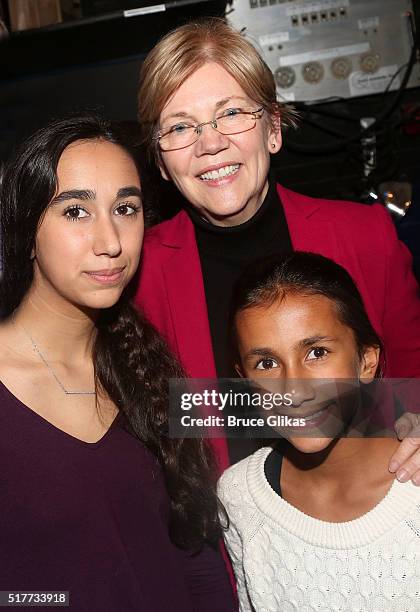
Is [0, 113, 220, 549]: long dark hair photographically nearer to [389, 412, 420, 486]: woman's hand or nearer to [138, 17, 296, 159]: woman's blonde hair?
[138, 17, 296, 159]: woman's blonde hair

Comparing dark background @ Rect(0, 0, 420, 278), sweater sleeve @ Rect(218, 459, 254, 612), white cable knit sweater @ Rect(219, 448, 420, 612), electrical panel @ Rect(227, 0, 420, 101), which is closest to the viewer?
white cable knit sweater @ Rect(219, 448, 420, 612)

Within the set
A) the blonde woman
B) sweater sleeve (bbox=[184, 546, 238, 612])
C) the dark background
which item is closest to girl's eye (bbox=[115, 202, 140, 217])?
the blonde woman

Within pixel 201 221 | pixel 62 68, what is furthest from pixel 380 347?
pixel 62 68

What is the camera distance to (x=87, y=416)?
0.93 meters

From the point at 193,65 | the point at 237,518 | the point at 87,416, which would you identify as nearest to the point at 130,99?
the point at 193,65

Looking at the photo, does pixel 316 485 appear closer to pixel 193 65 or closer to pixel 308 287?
pixel 308 287

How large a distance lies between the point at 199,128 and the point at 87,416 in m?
0.39

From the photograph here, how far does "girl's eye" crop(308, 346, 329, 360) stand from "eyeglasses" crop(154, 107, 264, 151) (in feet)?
1.01

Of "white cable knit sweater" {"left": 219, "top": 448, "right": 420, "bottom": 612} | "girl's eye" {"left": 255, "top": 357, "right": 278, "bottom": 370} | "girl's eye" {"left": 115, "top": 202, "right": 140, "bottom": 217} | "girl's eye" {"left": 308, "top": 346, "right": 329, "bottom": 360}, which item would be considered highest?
"girl's eye" {"left": 115, "top": 202, "right": 140, "bottom": 217}

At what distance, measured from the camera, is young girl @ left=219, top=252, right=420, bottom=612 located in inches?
31.6

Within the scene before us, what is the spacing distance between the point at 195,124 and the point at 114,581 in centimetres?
56

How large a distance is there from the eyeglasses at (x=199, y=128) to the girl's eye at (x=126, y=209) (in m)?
0.13

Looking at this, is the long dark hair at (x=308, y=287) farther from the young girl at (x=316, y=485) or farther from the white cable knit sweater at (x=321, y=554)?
the white cable knit sweater at (x=321, y=554)

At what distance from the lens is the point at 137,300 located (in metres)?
1.04
